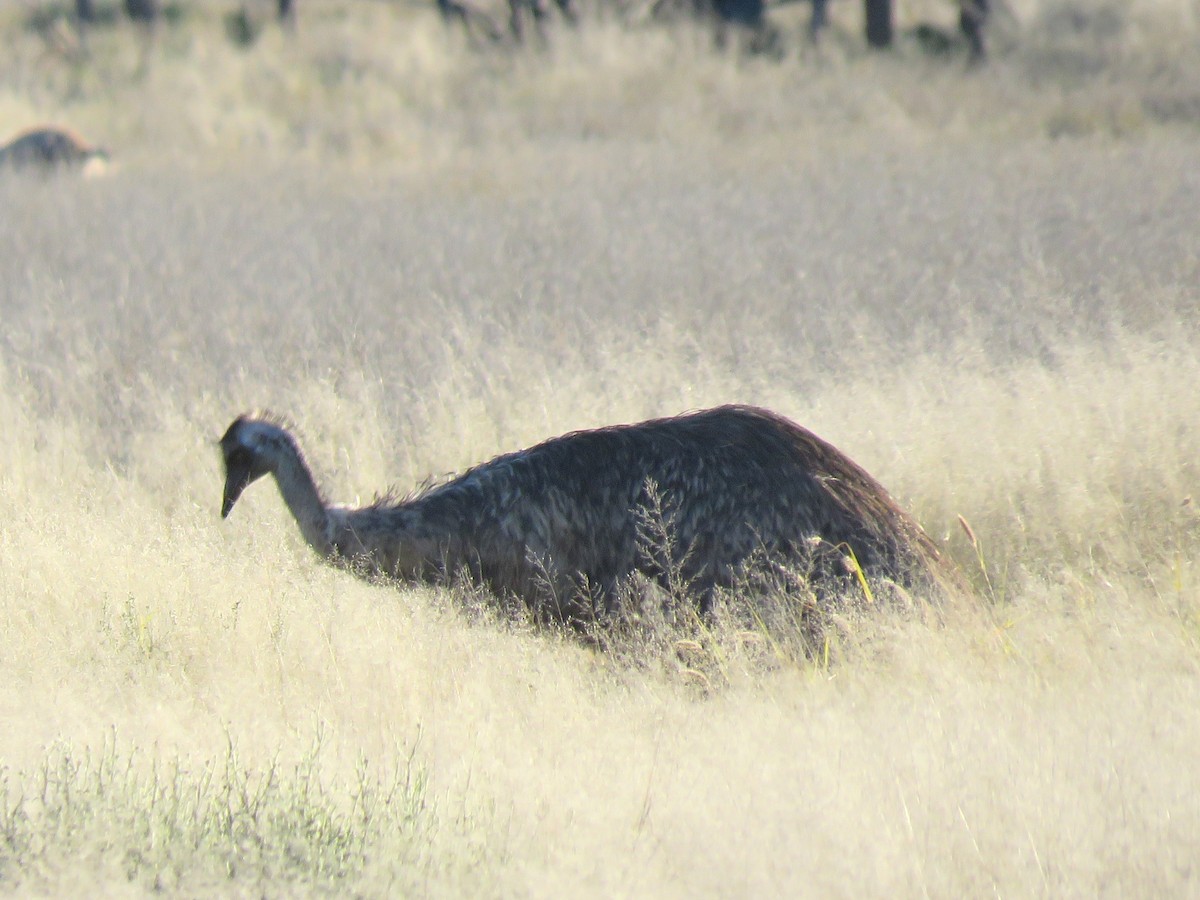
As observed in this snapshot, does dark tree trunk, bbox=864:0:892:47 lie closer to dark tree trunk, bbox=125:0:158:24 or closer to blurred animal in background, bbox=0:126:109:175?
blurred animal in background, bbox=0:126:109:175

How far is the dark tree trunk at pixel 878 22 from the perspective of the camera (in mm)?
24734

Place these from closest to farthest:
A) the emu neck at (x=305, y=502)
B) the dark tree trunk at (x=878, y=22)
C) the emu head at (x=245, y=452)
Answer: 1. the emu neck at (x=305, y=502)
2. the emu head at (x=245, y=452)
3. the dark tree trunk at (x=878, y=22)

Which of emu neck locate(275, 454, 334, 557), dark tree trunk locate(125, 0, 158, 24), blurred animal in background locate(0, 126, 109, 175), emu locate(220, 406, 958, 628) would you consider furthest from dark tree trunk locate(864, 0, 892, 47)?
emu neck locate(275, 454, 334, 557)

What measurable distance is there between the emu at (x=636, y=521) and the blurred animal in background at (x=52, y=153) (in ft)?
44.7

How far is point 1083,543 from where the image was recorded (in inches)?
254

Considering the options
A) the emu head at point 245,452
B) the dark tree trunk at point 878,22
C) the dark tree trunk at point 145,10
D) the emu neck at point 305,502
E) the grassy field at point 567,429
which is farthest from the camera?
the dark tree trunk at point 145,10

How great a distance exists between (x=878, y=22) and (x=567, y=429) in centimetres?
1878

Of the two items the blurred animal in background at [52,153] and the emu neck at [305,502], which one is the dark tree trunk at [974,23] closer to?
the blurred animal in background at [52,153]

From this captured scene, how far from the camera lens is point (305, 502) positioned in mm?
5840

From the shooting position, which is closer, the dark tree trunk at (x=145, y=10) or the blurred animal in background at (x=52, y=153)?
the blurred animal in background at (x=52, y=153)

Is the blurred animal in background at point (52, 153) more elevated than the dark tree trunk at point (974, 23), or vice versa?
the blurred animal in background at point (52, 153)

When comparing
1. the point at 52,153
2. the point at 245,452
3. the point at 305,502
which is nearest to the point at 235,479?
the point at 245,452

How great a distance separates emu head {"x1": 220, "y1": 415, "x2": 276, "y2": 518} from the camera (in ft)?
19.7

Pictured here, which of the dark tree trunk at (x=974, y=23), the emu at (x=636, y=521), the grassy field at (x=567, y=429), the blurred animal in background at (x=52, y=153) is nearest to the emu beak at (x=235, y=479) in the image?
the grassy field at (x=567, y=429)
